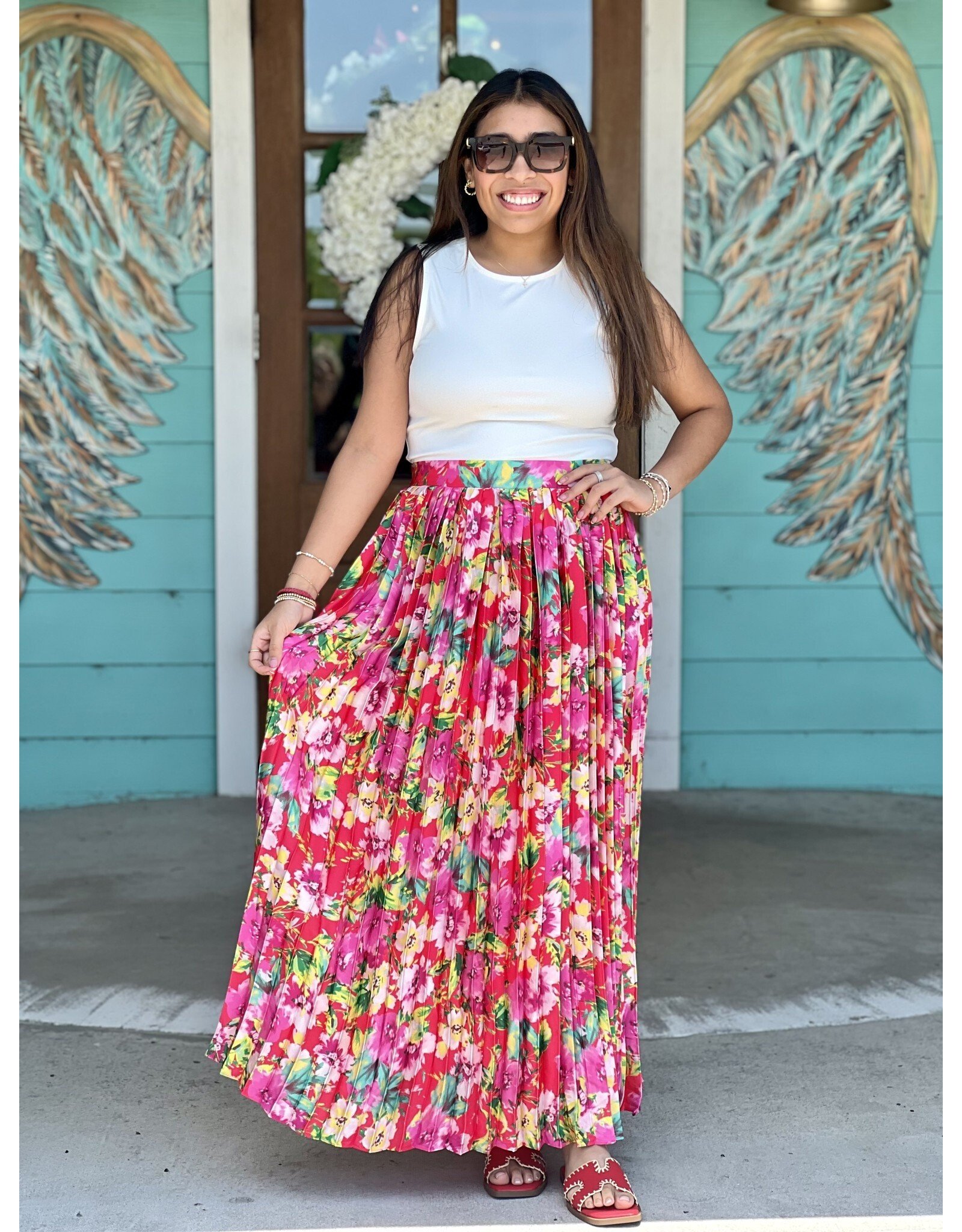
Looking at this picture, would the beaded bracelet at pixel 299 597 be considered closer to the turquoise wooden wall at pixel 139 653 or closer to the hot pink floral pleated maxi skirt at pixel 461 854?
the hot pink floral pleated maxi skirt at pixel 461 854

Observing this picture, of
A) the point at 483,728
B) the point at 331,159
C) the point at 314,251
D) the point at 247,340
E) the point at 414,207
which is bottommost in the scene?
the point at 483,728

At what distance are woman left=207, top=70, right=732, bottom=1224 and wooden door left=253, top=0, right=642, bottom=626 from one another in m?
2.05

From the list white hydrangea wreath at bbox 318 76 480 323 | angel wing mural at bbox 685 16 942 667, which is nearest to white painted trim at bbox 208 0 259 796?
white hydrangea wreath at bbox 318 76 480 323

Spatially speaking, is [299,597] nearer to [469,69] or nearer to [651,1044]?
[651,1044]

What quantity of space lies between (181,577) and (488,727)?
2423 millimetres

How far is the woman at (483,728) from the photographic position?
1.92 m

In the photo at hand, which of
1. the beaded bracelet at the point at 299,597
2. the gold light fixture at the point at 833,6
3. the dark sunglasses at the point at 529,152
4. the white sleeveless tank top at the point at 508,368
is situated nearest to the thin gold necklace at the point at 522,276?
the white sleeveless tank top at the point at 508,368

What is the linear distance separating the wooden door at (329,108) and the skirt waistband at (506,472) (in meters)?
2.13

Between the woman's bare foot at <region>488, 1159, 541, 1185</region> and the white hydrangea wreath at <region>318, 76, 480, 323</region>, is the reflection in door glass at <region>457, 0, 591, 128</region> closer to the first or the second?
the white hydrangea wreath at <region>318, 76, 480, 323</region>

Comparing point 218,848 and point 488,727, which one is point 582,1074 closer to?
point 488,727

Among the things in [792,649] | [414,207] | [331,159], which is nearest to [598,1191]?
[792,649]

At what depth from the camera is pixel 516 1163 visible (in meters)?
1.97

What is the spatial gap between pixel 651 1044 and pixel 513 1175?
1.95 ft

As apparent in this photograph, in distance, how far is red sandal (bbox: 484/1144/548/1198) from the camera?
6.42 ft
